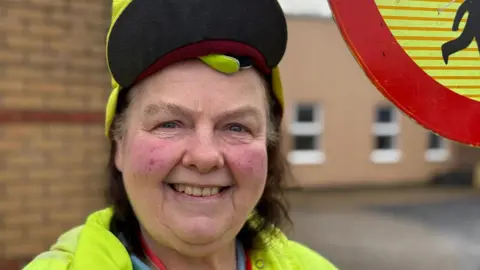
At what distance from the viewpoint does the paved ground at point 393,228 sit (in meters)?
7.50

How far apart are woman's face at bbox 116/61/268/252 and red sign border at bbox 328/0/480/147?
10.7 inches

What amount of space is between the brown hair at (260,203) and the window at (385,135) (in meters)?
13.9

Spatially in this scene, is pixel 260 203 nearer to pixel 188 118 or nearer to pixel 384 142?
pixel 188 118

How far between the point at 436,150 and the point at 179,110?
51.5ft

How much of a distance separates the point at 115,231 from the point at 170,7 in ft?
2.03

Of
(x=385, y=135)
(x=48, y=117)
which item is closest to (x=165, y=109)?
(x=48, y=117)

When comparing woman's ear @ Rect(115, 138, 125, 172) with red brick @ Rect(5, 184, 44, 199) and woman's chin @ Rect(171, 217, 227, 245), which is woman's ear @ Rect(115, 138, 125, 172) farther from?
red brick @ Rect(5, 184, 44, 199)

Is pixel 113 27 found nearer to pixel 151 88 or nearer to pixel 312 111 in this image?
pixel 151 88

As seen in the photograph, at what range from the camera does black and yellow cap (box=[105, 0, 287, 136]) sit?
1375 millimetres

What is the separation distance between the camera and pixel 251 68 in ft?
4.82

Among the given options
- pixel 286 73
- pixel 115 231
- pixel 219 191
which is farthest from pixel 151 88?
pixel 286 73

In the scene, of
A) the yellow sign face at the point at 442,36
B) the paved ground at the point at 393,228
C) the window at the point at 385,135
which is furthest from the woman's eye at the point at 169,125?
the window at the point at 385,135

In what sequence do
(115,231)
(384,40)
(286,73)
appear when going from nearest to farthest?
(384,40)
(115,231)
(286,73)

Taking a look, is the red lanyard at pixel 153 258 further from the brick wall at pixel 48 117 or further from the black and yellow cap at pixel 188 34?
the brick wall at pixel 48 117
